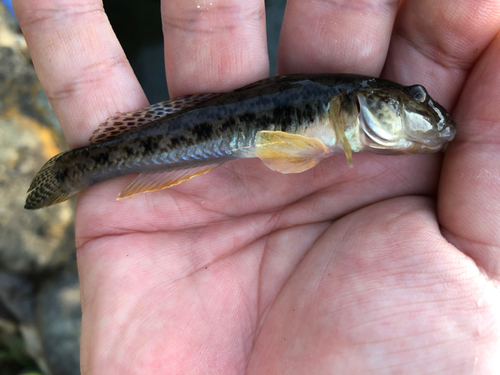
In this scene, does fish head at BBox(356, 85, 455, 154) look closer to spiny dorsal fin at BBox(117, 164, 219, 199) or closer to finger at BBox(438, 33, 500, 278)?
finger at BBox(438, 33, 500, 278)

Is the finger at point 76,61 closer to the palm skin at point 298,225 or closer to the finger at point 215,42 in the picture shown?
the palm skin at point 298,225

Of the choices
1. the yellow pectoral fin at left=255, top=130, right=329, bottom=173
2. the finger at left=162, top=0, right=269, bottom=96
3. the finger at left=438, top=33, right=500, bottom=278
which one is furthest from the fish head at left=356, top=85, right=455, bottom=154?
the finger at left=162, top=0, right=269, bottom=96

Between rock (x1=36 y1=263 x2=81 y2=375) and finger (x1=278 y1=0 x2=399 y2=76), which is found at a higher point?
finger (x1=278 y1=0 x2=399 y2=76)

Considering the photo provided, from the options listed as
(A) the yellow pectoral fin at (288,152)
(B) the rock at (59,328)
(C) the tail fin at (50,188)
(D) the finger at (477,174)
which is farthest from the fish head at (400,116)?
(B) the rock at (59,328)

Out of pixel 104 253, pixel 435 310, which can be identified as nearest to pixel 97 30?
pixel 104 253

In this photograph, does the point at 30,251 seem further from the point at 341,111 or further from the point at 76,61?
the point at 341,111

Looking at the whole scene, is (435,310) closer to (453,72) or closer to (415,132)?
(415,132)
